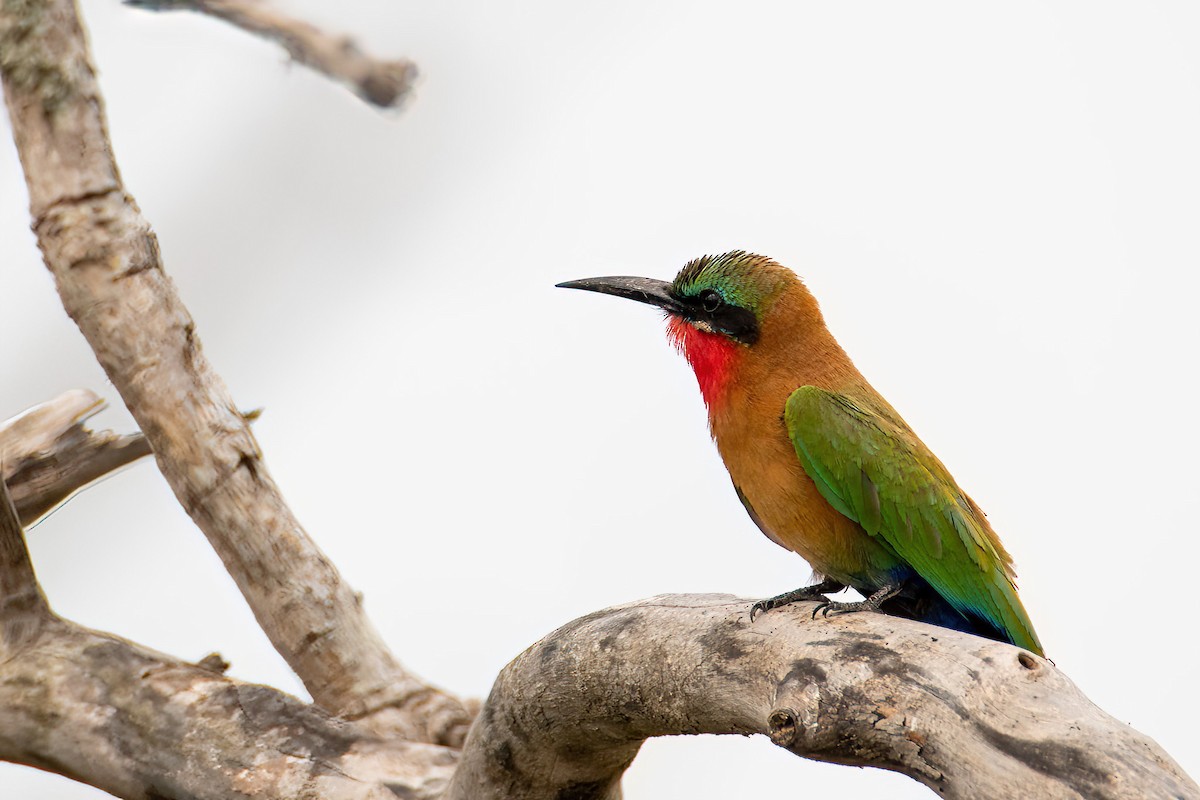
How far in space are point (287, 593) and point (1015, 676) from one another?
7.83 feet

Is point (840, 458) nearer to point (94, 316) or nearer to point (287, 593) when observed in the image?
point (287, 593)

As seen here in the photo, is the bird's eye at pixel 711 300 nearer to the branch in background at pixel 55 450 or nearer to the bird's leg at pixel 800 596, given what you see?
the bird's leg at pixel 800 596

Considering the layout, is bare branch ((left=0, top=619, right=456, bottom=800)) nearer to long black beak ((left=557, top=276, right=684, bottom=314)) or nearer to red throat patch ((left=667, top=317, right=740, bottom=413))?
red throat patch ((left=667, top=317, right=740, bottom=413))

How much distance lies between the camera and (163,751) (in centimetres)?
313

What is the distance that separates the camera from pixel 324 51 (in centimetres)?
498

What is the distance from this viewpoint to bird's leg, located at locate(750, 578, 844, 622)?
2756 millimetres

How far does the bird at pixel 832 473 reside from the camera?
3146mm

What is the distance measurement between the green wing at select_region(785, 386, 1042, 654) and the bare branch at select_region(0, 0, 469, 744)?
1.62 metres

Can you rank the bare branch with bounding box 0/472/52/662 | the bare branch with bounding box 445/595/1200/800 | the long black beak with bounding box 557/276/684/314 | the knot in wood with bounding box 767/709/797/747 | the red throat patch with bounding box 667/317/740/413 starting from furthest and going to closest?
the long black beak with bounding box 557/276/684/314 < the red throat patch with bounding box 667/317/740/413 < the bare branch with bounding box 0/472/52/662 < the knot in wood with bounding box 767/709/797/747 < the bare branch with bounding box 445/595/1200/800

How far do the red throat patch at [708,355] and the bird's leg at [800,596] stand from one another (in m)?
0.60

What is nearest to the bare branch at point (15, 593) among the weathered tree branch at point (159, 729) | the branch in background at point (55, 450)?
the weathered tree branch at point (159, 729)

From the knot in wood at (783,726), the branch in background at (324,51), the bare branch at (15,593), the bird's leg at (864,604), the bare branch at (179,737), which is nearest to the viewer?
the knot in wood at (783,726)

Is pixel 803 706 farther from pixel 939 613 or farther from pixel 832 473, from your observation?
pixel 939 613

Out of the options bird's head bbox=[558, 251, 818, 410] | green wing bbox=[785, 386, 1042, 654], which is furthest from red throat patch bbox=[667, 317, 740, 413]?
green wing bbox=[785, 386, 1042, 654]
